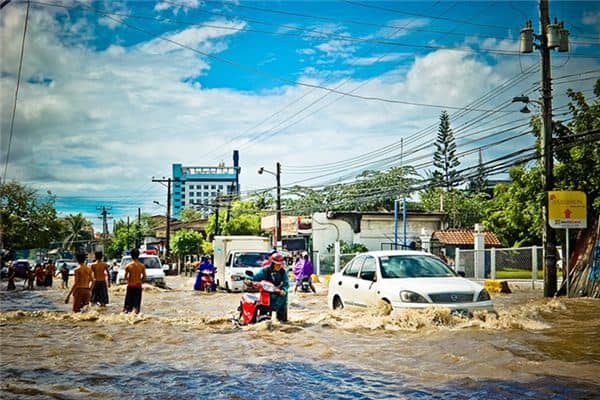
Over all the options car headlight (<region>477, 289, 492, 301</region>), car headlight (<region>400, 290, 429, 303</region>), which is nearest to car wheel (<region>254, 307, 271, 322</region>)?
car headlight (<region>400, 290, 429, 303</region>)

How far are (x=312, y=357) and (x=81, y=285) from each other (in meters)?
7.89

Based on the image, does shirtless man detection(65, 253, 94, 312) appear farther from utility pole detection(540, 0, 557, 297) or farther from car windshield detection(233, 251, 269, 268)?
utility pole detection(540, 0, 557, 297)

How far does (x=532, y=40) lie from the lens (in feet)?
63.9

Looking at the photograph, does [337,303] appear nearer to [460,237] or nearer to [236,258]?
[236,258]

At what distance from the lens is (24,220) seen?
6216 centimetres

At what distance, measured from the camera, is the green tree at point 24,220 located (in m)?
59.5

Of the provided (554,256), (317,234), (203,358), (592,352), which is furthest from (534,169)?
(203,358)

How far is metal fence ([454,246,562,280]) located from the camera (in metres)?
25.5

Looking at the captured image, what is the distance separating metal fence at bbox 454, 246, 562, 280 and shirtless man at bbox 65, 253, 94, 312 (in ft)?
55.0

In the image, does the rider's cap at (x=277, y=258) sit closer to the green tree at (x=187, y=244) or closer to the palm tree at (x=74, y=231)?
the green tree at (x=187, y=244)

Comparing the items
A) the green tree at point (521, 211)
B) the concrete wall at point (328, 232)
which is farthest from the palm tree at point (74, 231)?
the green tree at point (521, 211)

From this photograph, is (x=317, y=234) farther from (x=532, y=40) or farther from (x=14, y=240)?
(x=14, y=240)

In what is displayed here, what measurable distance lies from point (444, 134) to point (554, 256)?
187ft

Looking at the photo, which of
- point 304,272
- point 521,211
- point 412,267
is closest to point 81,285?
point 412,267
